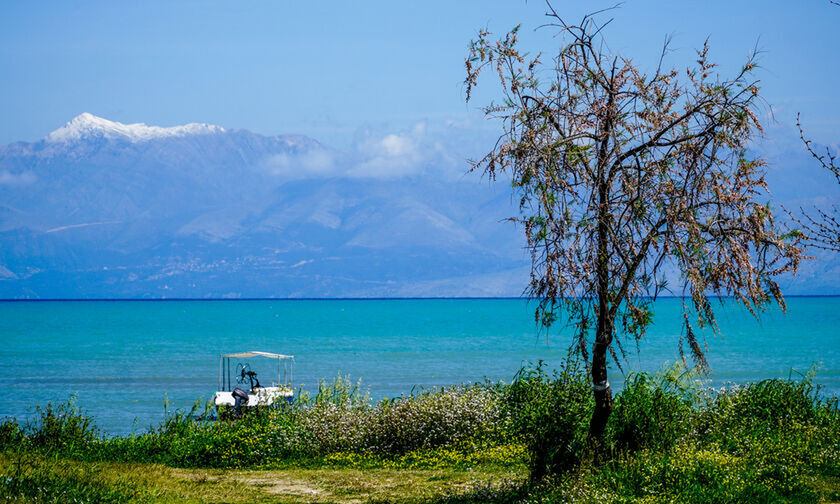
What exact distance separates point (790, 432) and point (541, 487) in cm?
496

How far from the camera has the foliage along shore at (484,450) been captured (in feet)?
36.5

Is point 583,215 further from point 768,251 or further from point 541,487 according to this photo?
point 541,487

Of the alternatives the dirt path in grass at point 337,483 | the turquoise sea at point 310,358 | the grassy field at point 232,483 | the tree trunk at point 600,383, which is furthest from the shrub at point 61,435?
the turquoise sea at point 310,358

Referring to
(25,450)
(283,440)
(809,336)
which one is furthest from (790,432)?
(809,336)

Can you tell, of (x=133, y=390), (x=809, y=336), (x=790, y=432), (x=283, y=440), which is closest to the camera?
(x=790, y=432)

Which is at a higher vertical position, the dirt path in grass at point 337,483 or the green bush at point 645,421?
the green bush at point 645,421

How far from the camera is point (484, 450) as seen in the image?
15562mm

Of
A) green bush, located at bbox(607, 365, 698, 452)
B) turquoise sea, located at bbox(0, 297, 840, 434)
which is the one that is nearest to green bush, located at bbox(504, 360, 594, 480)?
green bush, located at bbox(607, 365, 698, 452)

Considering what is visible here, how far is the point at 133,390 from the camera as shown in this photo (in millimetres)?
46875

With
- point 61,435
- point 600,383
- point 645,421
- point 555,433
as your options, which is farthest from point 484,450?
point 61,435

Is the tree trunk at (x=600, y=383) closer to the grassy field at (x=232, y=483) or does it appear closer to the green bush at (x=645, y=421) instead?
the green bush at (x=645, y=421)

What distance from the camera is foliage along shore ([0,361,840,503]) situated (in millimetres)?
11125

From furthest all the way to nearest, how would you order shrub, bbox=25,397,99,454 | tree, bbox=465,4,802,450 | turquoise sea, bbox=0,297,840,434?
turquoise sea, bbox=0,297,840,434, shrub, bbox=25,397,99,454, tree, bbox=465,4,802,450

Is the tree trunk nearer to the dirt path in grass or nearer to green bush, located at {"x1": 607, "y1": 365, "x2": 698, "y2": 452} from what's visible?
green bush, located at {"x1": 607, "y1": 365, "x2": 698, "y2": 452}
